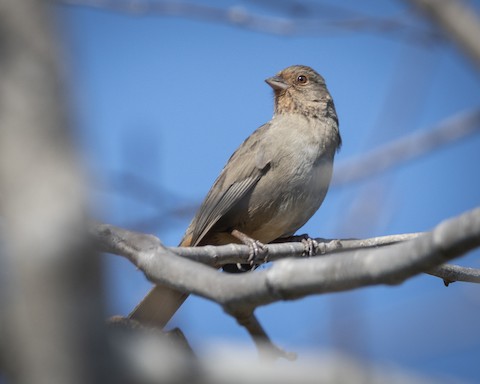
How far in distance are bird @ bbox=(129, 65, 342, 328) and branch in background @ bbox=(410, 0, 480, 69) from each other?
13.1ft

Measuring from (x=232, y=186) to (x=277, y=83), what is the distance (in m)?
1.53

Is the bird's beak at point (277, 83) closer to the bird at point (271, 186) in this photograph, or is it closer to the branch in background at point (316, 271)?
the bird at point (271, 186)

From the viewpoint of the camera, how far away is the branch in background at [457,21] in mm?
2053

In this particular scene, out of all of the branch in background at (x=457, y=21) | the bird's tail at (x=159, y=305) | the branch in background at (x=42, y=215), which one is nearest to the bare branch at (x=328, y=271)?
the branch in background at (x=457, y=21)

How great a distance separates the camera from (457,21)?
219 centimetres

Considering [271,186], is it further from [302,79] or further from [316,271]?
[316,271]

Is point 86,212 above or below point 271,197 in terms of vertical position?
below

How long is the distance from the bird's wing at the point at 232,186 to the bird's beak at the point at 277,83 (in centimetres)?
86

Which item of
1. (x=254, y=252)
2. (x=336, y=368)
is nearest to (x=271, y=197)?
(x=254, y=252)

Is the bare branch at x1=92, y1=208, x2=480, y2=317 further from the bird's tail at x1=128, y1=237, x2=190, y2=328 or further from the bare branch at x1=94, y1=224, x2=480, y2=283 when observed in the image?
the bird's tail at x1=128, y1=237, x2=190, y2=328

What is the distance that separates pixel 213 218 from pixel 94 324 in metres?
5.04

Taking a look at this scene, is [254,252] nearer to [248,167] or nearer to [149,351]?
[248,167]

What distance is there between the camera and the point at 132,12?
4770 mm

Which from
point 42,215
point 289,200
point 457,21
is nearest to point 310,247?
point 289,200
